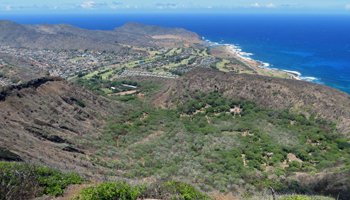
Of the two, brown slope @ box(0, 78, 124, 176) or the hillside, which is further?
the hillside

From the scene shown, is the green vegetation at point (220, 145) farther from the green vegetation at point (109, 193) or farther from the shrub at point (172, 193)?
the green vegetation at point (109, 193)

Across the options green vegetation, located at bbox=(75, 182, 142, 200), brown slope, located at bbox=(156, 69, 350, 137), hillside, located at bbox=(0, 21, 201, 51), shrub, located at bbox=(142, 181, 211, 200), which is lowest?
hillside, located at bbox=(0, 21, 201, 51)

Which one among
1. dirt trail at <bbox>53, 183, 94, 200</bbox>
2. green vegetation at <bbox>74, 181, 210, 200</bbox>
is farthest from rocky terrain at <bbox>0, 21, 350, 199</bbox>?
green vegetation at <bbox>74, 181, 210, 200</bbox>

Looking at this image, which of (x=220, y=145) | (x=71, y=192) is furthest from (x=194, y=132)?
(x=71, y=192)

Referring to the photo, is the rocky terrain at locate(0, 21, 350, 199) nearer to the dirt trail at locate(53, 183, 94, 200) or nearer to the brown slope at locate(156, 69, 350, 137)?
the brown slope at locate(156, 69, 350, 137)

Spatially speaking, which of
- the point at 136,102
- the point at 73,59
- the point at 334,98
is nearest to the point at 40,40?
the point at 73,59

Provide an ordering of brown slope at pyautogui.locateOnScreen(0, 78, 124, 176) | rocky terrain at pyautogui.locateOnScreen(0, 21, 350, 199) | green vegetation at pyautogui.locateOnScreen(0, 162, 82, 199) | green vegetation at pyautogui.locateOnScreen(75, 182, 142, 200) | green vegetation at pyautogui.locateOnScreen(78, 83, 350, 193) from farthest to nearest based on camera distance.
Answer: green vegetation at pyautogui.locateOnScreen(78, 83, 350, 193), brown slope at pyautogui.locateOnScreen(0, 78, 124, 176), rocky terrain at pyautogui.locateOnScreen(0, 21, 350, 199), green vegetation at pyautogui.locateOnScreen(0, 162, 82, 199), green vegetation at pyautogui.locateOnScreen(75, 182, 142, 200)

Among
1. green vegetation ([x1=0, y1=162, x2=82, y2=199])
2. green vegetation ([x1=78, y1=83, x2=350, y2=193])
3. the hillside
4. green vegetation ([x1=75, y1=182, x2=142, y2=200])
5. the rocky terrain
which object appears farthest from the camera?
the hillside

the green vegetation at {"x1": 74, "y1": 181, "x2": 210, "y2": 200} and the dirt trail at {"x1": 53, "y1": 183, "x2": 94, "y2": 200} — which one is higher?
the green vegetation at {"x1": 74, "y1": 181, "x2": 210, "y2": 200}
